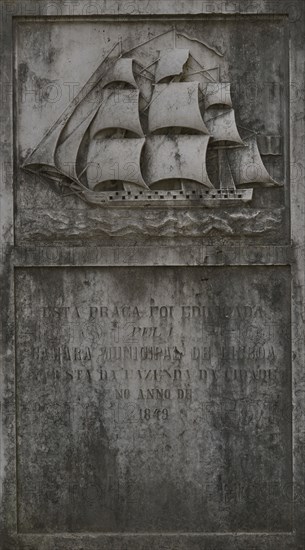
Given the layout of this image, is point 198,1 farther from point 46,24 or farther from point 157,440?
point 157,440

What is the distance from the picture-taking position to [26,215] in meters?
9.30

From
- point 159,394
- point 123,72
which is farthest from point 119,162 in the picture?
point 159,394

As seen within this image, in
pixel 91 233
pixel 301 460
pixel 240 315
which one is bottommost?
pixel 301 460

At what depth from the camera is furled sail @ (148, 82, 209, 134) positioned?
360 inches

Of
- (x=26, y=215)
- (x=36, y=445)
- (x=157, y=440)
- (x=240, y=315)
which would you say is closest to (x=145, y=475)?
(x=157, y=440)

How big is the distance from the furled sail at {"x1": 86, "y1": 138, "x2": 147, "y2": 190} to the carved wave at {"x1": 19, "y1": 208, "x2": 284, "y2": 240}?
287mm

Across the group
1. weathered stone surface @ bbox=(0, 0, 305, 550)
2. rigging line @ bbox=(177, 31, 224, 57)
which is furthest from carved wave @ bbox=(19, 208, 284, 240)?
rigging line @ bbox=(177, 31, 224, 57)

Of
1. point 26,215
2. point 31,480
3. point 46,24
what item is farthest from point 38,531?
point 46,24

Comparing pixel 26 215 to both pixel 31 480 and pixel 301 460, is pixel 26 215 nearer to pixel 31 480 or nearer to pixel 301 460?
pixel 31 480

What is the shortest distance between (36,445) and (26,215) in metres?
1.97

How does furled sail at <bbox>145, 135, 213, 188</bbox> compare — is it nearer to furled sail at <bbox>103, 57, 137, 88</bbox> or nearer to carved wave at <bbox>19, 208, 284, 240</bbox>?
carved wave at <bbox>19, 208, 284, 240</bbox>

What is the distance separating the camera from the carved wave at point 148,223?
9.24 m

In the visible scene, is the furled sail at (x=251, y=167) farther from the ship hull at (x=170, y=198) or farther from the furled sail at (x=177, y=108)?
the furled sail at (x=177, y=108)

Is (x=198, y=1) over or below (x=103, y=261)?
over
